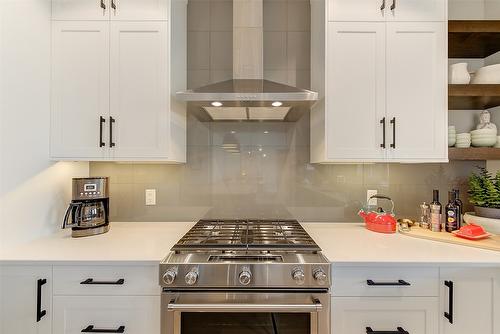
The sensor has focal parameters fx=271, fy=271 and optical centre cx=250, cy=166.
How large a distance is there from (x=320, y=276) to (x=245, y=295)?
1.17ft

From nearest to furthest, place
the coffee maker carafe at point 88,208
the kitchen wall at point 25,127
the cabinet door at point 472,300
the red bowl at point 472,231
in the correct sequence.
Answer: the cabinet door at point 472,300, the kitchen wall at point 25,127, the red bowl at point 472,231, the coffee maker carafe at point 88,208

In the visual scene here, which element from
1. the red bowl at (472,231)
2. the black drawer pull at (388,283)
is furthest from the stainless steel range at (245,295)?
the red bowl at (472,231)

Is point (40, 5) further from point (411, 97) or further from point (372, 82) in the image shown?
point (411, 97)

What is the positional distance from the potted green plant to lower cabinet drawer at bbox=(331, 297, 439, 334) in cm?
82

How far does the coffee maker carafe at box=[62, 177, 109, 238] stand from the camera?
166 centimetres

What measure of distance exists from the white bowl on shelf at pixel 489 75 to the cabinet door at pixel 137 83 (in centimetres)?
203

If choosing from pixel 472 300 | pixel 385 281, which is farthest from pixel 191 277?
pixel 472 300

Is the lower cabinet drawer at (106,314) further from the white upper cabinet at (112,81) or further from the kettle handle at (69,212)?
the white upper cabinet at (112,81)

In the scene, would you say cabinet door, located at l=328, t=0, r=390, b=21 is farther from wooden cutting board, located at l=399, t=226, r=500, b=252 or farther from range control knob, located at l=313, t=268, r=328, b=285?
range control knob, located at l=313, t=268, r=328, b=285

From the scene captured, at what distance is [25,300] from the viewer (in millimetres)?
1314

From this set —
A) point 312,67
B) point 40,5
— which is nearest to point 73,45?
point 40,5

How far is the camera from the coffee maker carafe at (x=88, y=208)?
1.66 meters

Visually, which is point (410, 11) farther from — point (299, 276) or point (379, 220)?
point (299, 276)

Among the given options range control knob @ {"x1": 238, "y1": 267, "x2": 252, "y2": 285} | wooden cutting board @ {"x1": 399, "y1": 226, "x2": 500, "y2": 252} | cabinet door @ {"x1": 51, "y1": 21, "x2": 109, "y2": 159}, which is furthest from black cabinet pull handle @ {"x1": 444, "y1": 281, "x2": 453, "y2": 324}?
cabinet door @ {"x1": 51, "y1": 21, "x2": 109, "y2": 159}
